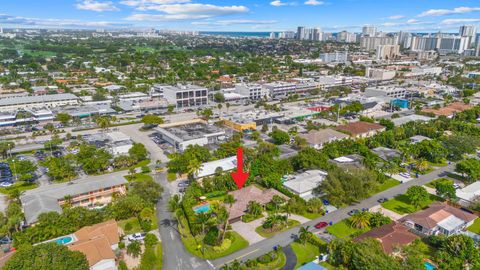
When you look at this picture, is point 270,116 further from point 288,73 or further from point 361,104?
point 288,73

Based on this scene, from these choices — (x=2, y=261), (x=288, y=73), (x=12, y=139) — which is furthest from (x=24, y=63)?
(x=2, y=261)

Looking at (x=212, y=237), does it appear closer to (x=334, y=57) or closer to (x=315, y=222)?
(x=315, y=222)

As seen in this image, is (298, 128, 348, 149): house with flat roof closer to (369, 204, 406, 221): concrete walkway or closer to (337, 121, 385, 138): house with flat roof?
(337, 121, 385, 138): house with flat roof

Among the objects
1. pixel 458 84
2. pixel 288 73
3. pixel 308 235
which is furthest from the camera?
pixel 288 73

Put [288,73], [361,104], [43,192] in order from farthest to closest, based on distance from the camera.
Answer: [288,73] → [361,104] → [43,192]

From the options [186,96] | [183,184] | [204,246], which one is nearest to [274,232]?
[204,246]

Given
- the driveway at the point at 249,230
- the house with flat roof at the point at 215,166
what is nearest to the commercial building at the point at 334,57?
the house with flat roof at the point at 215,166

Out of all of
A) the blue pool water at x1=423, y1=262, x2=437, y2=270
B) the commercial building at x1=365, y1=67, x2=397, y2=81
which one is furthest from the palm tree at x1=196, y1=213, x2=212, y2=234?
the commercial building at x1=365, y1=67, x2=397, y2=81

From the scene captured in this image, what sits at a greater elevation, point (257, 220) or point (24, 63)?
point (24, 63)
